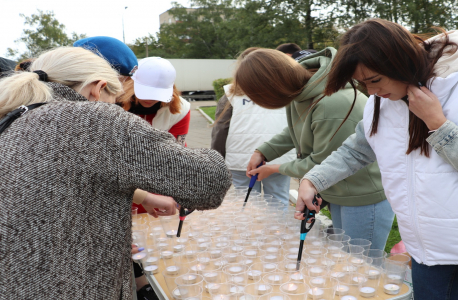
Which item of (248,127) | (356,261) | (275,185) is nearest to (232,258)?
(356,261)

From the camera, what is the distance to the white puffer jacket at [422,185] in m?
1.34

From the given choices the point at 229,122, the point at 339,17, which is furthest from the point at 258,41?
the point at 229,122

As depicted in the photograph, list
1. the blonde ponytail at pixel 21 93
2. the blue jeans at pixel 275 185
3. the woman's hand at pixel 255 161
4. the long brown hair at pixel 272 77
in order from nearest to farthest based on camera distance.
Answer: the blonde ponytail at pixel 21 93, the long brown hair at pixel 272 77, the woman's hand at pixel 255 161, the blue jeans at pixel 275 185

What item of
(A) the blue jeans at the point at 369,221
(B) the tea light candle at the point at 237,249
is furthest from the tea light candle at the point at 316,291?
(A) the blue jeans at the point at 369,221

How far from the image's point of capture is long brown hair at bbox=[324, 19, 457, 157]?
1.34 metres

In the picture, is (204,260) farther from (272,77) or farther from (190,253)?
(272,77)

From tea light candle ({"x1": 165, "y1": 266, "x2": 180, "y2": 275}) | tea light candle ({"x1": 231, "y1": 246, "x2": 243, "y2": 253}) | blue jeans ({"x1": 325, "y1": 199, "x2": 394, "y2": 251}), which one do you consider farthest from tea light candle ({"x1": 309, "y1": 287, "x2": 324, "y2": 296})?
blue jeans ({"x1": 325, "y1": 199, "x2": 394, "y2": 251})

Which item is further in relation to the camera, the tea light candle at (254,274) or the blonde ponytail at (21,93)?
the tea light candle at (254,274)

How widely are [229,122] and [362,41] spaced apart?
2.33 meters

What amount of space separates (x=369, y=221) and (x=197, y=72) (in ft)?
85.6

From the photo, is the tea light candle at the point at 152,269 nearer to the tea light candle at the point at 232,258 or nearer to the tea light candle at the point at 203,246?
the tea light candle at the point at 203,246

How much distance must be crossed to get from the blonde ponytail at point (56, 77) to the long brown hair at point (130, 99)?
122 centimetres

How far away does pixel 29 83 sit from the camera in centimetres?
121

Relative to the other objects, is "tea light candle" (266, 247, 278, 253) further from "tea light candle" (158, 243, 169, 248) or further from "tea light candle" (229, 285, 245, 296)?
"tea light candle" (158, 243, 169, 248)
